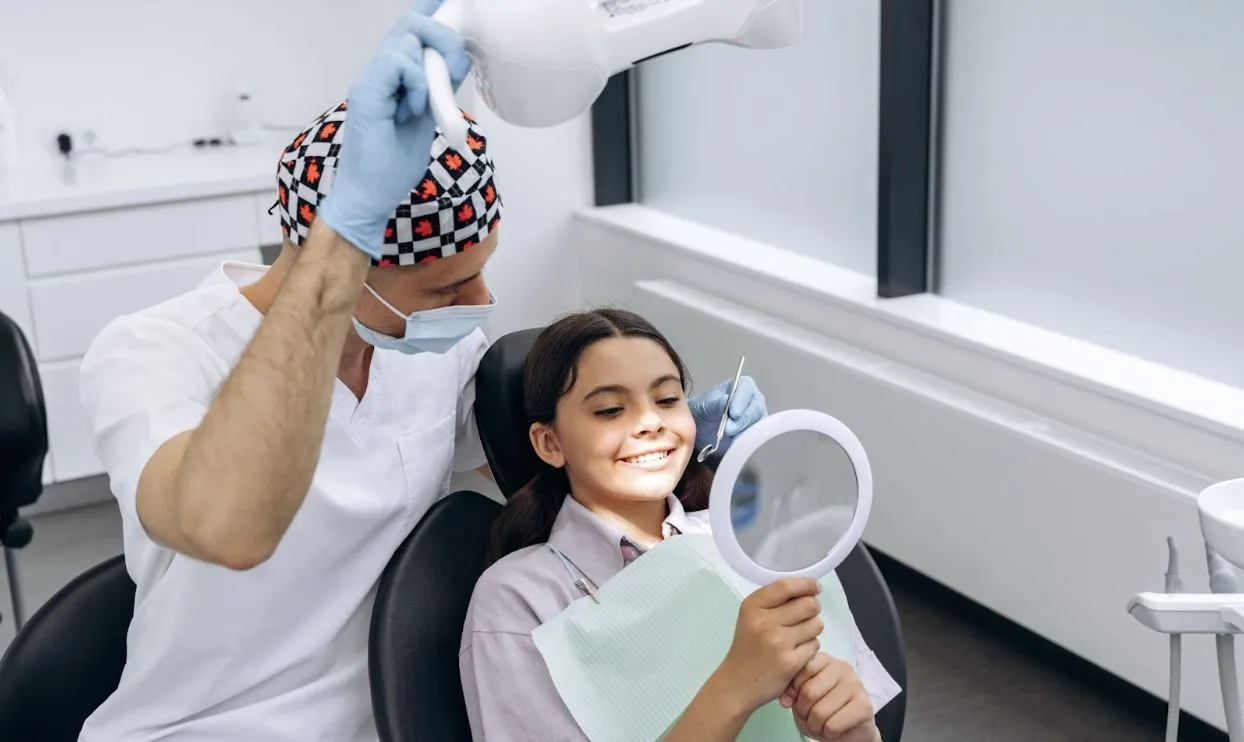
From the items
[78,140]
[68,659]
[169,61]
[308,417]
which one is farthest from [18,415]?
[169,61]

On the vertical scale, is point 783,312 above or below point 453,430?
below

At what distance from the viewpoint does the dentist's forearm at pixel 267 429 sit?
1.05 metres

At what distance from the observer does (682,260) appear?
3361 millimetres

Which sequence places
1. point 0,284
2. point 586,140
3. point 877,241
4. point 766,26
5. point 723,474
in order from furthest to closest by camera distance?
point 586,140 < point 0,284 < point 877,241 < point 766,26 < point 723,474

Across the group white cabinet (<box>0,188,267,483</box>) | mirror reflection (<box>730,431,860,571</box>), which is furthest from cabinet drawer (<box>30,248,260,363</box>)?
mirror reflection (<box>730,431,860,571</box>)

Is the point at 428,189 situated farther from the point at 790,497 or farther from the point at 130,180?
the point at 130,180

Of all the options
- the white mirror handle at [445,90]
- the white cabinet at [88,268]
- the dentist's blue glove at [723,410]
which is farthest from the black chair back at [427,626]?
the white cabinet at [88,268]

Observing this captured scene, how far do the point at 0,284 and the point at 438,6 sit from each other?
99.9 inches

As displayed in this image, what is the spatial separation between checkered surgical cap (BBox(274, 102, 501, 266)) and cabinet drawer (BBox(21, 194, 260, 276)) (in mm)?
2133

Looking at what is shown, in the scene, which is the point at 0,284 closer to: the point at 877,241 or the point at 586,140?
the point at 586,140

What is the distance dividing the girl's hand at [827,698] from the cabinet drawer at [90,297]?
2.54 m

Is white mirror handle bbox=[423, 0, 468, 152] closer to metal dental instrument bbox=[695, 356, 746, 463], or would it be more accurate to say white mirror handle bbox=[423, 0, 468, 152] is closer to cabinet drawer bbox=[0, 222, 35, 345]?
metal dental instrument bbox=[695, 356, 746, 463]

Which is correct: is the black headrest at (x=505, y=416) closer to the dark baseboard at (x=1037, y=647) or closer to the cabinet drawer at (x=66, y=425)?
the dark baseboard at (x=1037, y=647)

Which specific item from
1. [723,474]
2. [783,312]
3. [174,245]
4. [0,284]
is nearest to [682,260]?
[783,312]
